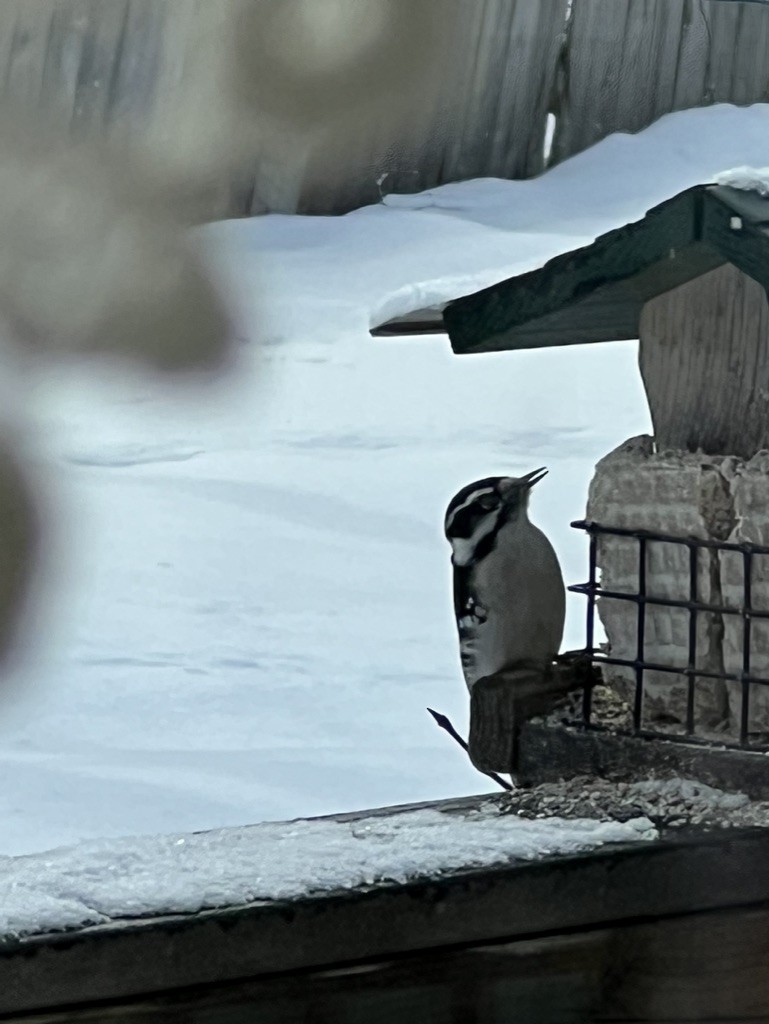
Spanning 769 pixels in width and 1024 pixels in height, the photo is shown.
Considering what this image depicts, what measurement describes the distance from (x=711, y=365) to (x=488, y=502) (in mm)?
216

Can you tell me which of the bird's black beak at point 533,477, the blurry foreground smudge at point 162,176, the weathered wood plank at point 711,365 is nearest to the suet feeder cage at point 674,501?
the weathered wood plank at point 711,365

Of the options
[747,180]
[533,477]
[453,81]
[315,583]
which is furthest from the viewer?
[315,583]

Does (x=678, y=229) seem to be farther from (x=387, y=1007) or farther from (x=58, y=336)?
(x=58, y=336)

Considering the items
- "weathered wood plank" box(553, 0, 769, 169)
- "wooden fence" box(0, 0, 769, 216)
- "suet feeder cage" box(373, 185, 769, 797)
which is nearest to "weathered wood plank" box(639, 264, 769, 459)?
"suet feeder cage" box(373, 185, 769, 797)

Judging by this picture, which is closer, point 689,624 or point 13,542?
point 13,542

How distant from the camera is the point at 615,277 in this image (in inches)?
39.3

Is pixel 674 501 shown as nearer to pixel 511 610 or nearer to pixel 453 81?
pixel 511 610

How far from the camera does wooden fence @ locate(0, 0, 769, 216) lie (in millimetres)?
326

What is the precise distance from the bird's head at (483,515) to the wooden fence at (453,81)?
1.57 ft

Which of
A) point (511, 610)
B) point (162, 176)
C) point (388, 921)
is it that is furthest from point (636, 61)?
point (511, 610)

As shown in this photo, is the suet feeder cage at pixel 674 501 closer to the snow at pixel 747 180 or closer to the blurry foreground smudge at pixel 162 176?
the snow at pixel 747 180

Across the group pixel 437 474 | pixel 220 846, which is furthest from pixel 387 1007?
pixel 437 474

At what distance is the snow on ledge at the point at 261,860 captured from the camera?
731 millimetres

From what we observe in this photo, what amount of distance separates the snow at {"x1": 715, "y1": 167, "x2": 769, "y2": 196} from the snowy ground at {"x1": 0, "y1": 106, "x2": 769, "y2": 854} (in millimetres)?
157
